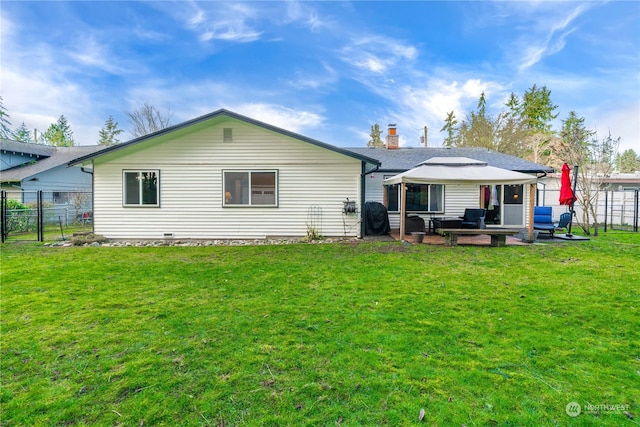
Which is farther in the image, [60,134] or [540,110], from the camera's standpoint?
[60,134]

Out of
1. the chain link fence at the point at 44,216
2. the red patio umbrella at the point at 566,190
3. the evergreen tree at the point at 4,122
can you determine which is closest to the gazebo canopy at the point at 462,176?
the red patio umbrella at the point at 566,190

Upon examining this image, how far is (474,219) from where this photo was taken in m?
10.5

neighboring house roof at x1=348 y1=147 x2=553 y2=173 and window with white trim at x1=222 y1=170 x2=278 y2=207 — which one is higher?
neighboring house roof at x1=348 y1=147 x2=553 y2=173

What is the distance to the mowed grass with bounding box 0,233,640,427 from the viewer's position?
80.1 inches

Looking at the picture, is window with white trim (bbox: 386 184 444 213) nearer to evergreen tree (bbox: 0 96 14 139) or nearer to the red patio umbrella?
the red patio umbrella

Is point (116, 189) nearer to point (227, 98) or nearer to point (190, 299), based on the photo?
point (190, 299)

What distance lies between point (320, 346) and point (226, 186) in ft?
25.7

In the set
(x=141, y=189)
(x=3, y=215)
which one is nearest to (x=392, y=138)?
(x=141, y=189)

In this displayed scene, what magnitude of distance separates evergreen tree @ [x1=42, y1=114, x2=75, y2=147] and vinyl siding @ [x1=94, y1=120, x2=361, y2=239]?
38326 mm

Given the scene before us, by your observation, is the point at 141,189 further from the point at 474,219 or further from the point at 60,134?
the point at 60,134

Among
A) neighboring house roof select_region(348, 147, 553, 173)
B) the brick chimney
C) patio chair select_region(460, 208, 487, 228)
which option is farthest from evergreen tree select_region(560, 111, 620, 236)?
the brick chimney

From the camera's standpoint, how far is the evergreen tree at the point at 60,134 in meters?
37.5

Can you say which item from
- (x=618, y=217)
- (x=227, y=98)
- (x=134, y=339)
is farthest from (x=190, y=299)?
(x=618, y=217)

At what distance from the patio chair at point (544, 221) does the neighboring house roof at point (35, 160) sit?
24013 millimetres
